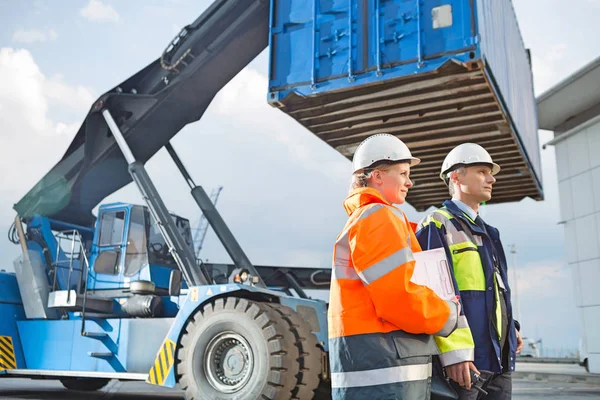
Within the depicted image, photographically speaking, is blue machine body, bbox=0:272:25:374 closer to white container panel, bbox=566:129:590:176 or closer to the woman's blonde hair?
the woman's blonde hair

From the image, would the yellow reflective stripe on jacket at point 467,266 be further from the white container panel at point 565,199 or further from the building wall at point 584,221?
the white container panel at point 565,199

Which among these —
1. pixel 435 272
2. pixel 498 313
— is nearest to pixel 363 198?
pixel 435 272

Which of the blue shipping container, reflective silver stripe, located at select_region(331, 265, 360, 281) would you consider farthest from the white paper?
the blue shipping container

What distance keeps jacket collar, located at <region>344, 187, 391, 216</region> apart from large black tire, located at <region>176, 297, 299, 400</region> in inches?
138

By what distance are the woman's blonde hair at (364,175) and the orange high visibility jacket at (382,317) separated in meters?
0.22

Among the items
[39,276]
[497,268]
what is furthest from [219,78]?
[497,268]

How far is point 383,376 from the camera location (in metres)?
2.02

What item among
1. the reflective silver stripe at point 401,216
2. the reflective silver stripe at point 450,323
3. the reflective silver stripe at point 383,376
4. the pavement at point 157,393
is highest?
the reflective silver stripe at point 401,216

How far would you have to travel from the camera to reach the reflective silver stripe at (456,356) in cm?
235

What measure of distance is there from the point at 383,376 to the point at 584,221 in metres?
15.8

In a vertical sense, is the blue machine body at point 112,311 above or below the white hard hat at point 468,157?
below

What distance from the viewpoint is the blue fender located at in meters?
6.06

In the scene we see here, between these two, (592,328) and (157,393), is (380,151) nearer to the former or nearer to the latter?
(157,393)

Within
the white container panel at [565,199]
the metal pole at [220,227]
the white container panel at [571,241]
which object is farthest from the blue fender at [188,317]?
the white container panel at [565,199]
